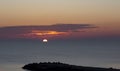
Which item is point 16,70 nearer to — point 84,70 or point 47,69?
point 47,69

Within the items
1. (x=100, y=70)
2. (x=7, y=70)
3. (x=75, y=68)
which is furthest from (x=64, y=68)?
(x=7, y=70)

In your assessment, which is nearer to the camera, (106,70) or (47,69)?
(106,70)

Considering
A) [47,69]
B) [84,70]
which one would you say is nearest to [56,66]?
[47,69]

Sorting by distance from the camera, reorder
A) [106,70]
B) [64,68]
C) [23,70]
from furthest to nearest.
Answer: [23,70] < [64,68] < [106,70]

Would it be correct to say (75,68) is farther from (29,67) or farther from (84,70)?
(29,67)

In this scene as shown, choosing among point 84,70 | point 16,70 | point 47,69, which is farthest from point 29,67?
point 84,70

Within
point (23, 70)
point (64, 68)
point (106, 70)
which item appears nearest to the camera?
point (106, 70)

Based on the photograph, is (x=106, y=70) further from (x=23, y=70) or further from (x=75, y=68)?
(x=23, y=70)

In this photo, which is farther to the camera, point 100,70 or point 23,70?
point 23,70
